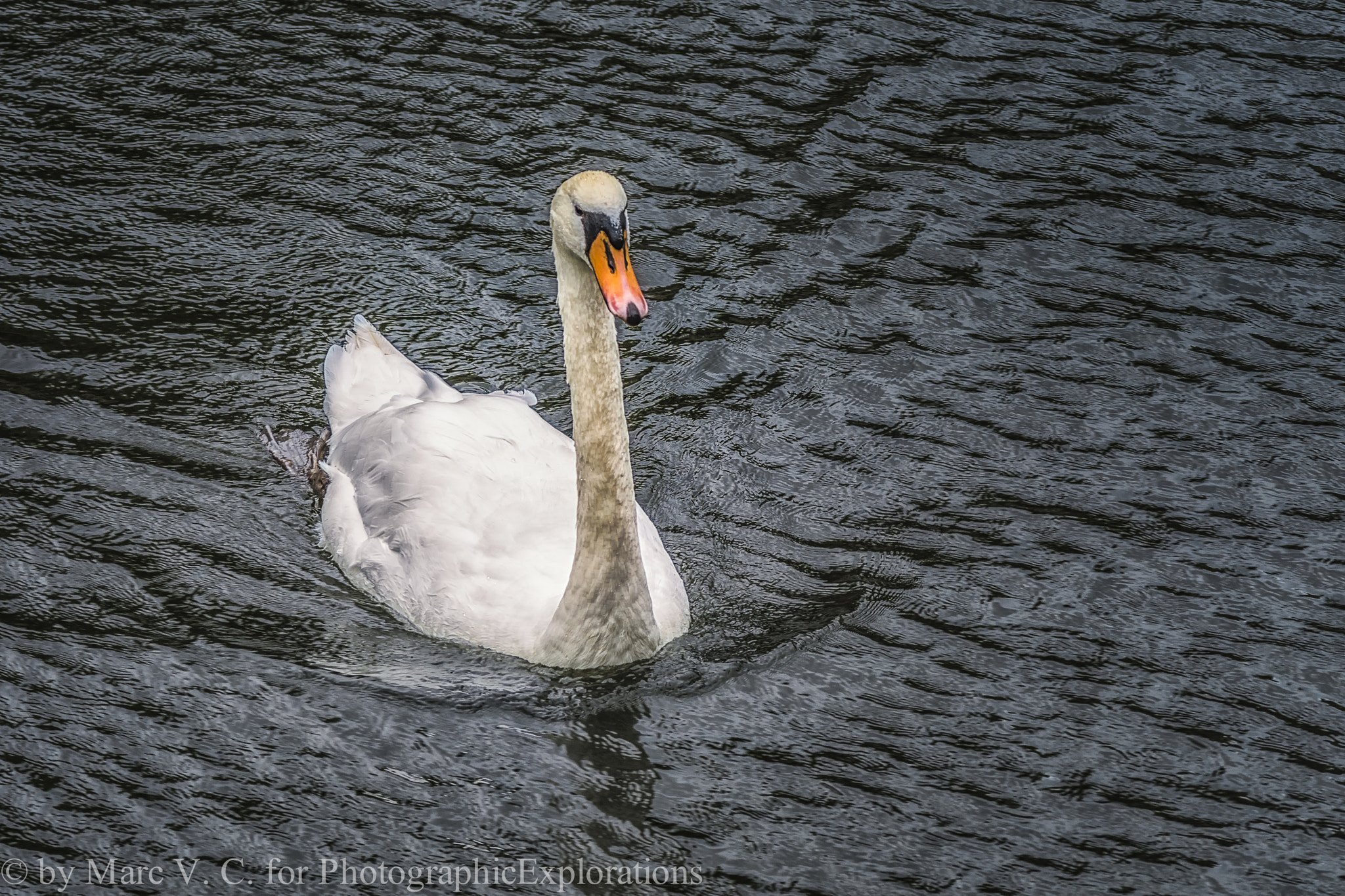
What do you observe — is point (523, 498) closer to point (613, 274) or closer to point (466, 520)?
point (466, 520)

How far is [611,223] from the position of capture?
250 inches

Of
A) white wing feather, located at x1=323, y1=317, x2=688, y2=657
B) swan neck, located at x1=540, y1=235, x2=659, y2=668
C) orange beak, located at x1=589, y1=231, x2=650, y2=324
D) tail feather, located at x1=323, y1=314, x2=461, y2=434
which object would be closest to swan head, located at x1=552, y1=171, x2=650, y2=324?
orange beak, located at x1=589, y1=231, x2=650, y2=324

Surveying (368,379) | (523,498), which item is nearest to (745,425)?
(523,498)

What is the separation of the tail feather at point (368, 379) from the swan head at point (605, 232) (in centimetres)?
239

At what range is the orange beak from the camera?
20.6 feet

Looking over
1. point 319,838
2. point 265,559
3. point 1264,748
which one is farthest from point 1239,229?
point 319,838

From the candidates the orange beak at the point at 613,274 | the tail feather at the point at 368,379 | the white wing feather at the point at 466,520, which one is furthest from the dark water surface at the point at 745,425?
the orange beak at the point at 613,274

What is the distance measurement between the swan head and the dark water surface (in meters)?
1.87

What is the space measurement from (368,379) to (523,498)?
1653 millimetres

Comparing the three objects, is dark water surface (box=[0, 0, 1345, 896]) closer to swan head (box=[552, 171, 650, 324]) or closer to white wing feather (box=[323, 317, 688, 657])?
white wing feather (box=[323, 317, 688, 657])

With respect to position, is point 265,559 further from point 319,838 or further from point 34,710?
point 319,838

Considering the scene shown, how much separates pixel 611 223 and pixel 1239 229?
6.02 metres

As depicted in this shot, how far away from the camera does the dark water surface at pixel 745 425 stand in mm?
6336

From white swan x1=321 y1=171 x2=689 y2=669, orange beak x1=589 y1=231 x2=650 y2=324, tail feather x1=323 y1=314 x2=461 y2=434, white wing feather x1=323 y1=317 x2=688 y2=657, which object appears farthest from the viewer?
tail feather x1=323 y1=314 x2=461 y2=434
